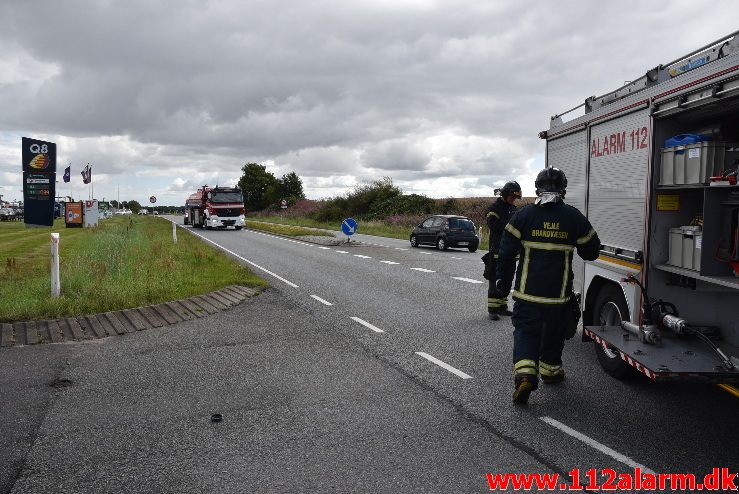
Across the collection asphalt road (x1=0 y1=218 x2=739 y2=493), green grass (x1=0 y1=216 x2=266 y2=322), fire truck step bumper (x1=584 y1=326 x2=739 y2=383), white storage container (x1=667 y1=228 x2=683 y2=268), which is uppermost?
white storage container (x1=667 y1=228 x2=683 y2=268)

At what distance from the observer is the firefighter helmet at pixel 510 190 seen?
27.8 feet

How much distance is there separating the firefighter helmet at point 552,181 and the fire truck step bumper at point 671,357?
1.42 m

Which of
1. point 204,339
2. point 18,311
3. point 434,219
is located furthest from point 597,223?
point 434,219

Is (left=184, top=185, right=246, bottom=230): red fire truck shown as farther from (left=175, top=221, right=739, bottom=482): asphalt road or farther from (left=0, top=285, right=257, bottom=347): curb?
(left=0, top=285, right=257, bottom=347): curb

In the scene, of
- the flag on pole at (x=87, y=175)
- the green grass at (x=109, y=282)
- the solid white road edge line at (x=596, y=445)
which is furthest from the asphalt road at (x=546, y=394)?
the flag on pole at (x=87, y=175)

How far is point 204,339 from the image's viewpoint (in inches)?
299

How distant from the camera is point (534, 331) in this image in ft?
16.8

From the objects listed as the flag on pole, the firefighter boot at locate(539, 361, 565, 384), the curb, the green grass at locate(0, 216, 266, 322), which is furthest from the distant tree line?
the firefighter boot at locate(539, 361, 565, 384)

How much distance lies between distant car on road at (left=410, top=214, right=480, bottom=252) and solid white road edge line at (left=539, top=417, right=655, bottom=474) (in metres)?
18.7

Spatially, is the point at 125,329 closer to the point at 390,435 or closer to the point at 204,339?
the point at 204,339

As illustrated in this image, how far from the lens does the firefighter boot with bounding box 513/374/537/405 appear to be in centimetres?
494

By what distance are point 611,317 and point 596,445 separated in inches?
88.5

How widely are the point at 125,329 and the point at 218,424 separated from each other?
13.0ft

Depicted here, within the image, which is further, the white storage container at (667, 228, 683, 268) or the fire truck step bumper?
the white storage container at (667, 228, 683, 268)
